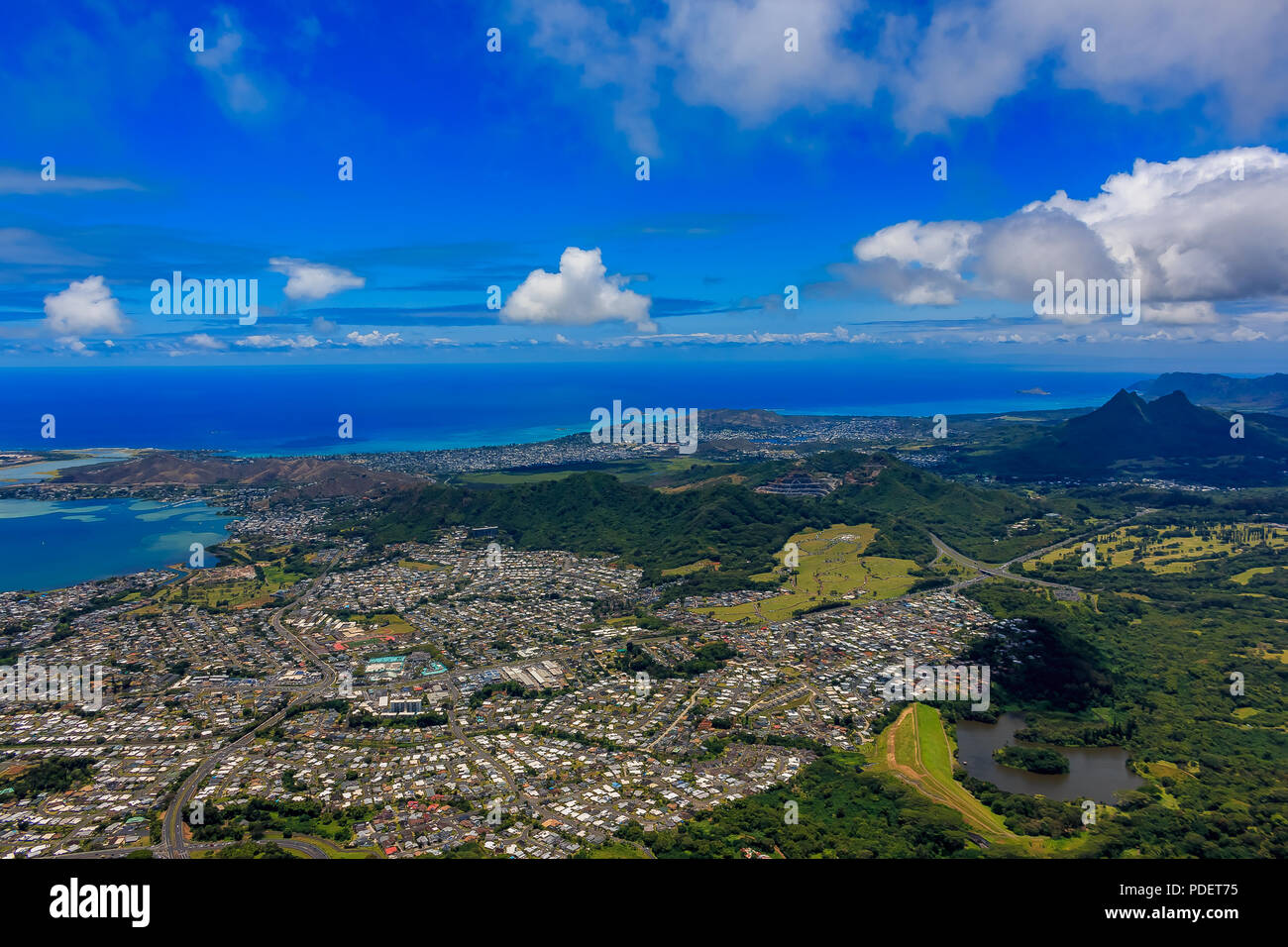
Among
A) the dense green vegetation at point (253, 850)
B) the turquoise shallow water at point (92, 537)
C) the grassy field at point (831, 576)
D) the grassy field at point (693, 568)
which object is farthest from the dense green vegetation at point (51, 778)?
the grassy field at point (693, 568)

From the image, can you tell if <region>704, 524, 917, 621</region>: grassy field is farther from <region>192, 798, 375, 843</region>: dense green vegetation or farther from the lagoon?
<region>192, 798, 375, 843</region>: dense green vegetation

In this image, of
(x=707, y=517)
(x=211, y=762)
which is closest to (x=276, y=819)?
(x=211, y=762)

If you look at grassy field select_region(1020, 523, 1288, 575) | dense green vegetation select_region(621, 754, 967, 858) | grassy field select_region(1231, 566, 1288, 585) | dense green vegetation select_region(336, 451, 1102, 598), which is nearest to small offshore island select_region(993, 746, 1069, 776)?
dense green vegetation select_region(621, 754, 967, 858)

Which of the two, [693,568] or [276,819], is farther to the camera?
[693,568]

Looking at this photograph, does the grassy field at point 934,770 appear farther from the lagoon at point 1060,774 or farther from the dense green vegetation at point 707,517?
the dense green vegetation at point 707,517

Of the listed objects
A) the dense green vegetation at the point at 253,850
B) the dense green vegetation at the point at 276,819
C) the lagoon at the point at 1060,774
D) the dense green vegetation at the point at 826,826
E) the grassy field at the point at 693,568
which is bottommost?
the lagoon at the point at 1060,774

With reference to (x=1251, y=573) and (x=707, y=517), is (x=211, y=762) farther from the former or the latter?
(x=1251, y=573)

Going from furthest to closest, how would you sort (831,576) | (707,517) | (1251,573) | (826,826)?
(707,517)
(831,576)
(1251,573)
(826,826)
